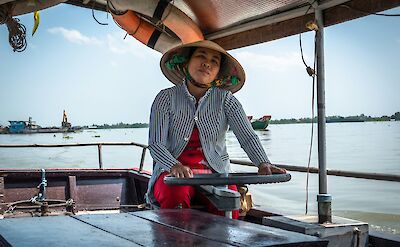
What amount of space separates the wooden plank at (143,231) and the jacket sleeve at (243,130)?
1.32 metres

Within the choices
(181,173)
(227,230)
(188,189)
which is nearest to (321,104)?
(188,189)

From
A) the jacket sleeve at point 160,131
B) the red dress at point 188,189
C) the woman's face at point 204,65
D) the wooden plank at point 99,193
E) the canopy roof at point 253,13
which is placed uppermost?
the canopy roof at point 253,13

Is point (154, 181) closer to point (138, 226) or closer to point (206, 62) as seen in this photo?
point (206, 62)

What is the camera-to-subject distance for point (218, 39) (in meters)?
4.53

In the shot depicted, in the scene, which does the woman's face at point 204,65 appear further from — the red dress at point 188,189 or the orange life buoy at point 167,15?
the orange life buoy at point 167,15

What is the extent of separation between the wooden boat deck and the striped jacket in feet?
4.02

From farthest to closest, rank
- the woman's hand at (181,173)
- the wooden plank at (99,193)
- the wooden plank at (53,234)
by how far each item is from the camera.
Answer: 1. the wooden plank at (99,193)
2. the woman's hand at (181,173)
3. the wooden plank at (53,234)

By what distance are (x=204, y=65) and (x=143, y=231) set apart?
185 cm

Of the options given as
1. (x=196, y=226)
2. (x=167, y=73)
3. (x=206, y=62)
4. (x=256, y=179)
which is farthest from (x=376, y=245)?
(x=167, y=73)

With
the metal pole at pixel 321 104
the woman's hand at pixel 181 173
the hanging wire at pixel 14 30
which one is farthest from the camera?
the hanging wire at pixel 14 30

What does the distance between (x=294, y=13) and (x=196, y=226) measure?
2.26 m

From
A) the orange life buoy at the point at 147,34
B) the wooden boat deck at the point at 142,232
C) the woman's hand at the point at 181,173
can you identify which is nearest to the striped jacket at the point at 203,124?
the woman's hand at the point at 181,173

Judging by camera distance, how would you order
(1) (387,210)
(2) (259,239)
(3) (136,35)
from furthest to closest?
(1) (387,210) → (3) (136,35) → (2) (259,239)

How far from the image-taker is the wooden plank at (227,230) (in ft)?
4.92
